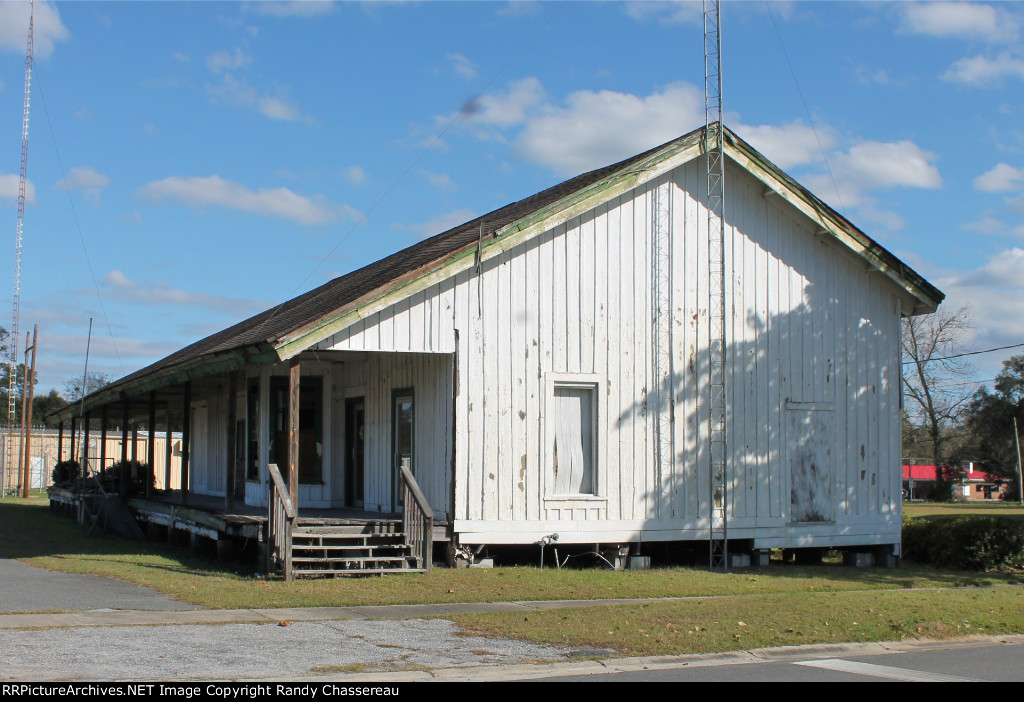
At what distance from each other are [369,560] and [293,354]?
3216mm

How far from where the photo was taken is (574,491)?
56.6 ft

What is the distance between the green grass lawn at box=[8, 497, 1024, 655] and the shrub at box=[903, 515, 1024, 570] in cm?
66

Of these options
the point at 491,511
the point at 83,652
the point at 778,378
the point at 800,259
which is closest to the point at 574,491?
the point at 491,511

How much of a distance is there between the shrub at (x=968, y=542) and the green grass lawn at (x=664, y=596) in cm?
66

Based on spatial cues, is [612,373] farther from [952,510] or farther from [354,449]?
[952,510]

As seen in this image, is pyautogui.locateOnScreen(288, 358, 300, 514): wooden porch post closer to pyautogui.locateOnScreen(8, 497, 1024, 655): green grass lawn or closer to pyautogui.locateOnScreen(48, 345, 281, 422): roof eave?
pyautogui.locateOnScreen(48, 345, 281, 422): roof eave

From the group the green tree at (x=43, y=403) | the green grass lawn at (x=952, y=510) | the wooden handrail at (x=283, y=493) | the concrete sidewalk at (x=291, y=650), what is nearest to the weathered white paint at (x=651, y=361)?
the wooden handrail at (x=283, y=493)

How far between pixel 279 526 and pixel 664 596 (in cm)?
547

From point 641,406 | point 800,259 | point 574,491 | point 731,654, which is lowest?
point 731,654

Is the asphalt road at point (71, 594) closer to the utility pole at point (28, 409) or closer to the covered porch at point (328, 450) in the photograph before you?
the covered porch at point (328, 450)

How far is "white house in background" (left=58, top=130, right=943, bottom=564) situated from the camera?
16.4 meters

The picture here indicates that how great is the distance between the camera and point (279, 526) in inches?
584

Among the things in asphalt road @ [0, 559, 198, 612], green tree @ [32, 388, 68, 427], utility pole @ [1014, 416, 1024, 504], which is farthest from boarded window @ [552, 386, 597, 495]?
green tree @ [32, 388, 68, 427]

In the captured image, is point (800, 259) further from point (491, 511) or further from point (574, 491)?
point (491, 511)
